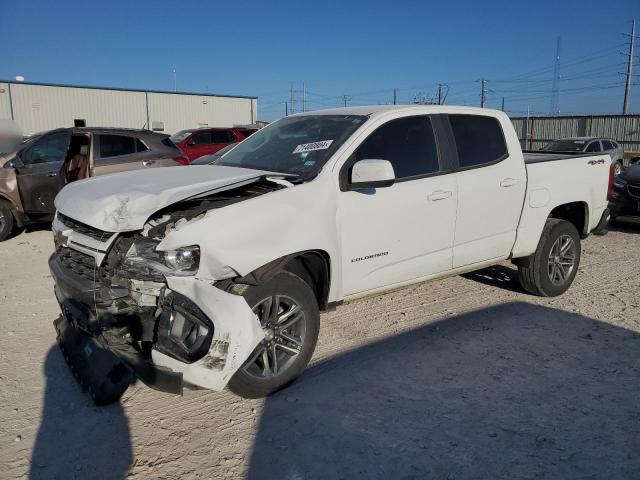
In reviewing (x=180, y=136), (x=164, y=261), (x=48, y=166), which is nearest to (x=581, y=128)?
(x=180, y=136)

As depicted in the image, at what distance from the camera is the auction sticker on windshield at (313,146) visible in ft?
12.8

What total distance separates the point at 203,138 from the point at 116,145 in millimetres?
7836

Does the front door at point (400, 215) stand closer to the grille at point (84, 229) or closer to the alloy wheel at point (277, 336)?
the alloy wheel at point (277, 336)

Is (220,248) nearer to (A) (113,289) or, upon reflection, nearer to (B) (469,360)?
(A) (113,289)

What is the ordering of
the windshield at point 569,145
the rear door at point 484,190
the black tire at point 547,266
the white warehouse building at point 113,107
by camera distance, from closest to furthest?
the rear door at point 484,190
the black tire at point 547,266
the windshield at point 569,145
the white warehouse building at point 113,107

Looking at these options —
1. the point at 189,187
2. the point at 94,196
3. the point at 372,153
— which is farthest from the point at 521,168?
the point at 94,196

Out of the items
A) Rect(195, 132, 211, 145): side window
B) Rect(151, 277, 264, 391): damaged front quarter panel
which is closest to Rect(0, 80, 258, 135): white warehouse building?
Rect(195, 132, 211, 145): side window

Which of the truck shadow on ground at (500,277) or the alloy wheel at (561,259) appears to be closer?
the alloy wheel at (561,259)

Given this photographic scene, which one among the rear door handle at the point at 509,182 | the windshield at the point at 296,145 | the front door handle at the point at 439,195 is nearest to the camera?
the windshield at the point at 296,145

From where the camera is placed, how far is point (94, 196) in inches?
128

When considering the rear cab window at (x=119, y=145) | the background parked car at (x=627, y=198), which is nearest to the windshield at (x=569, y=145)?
the background parked car at (x=627, y=198)

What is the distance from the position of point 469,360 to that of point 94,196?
2.95 meters

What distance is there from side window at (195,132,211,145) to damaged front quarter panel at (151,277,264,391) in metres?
13.9

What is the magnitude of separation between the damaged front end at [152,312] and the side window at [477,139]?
2.19m
